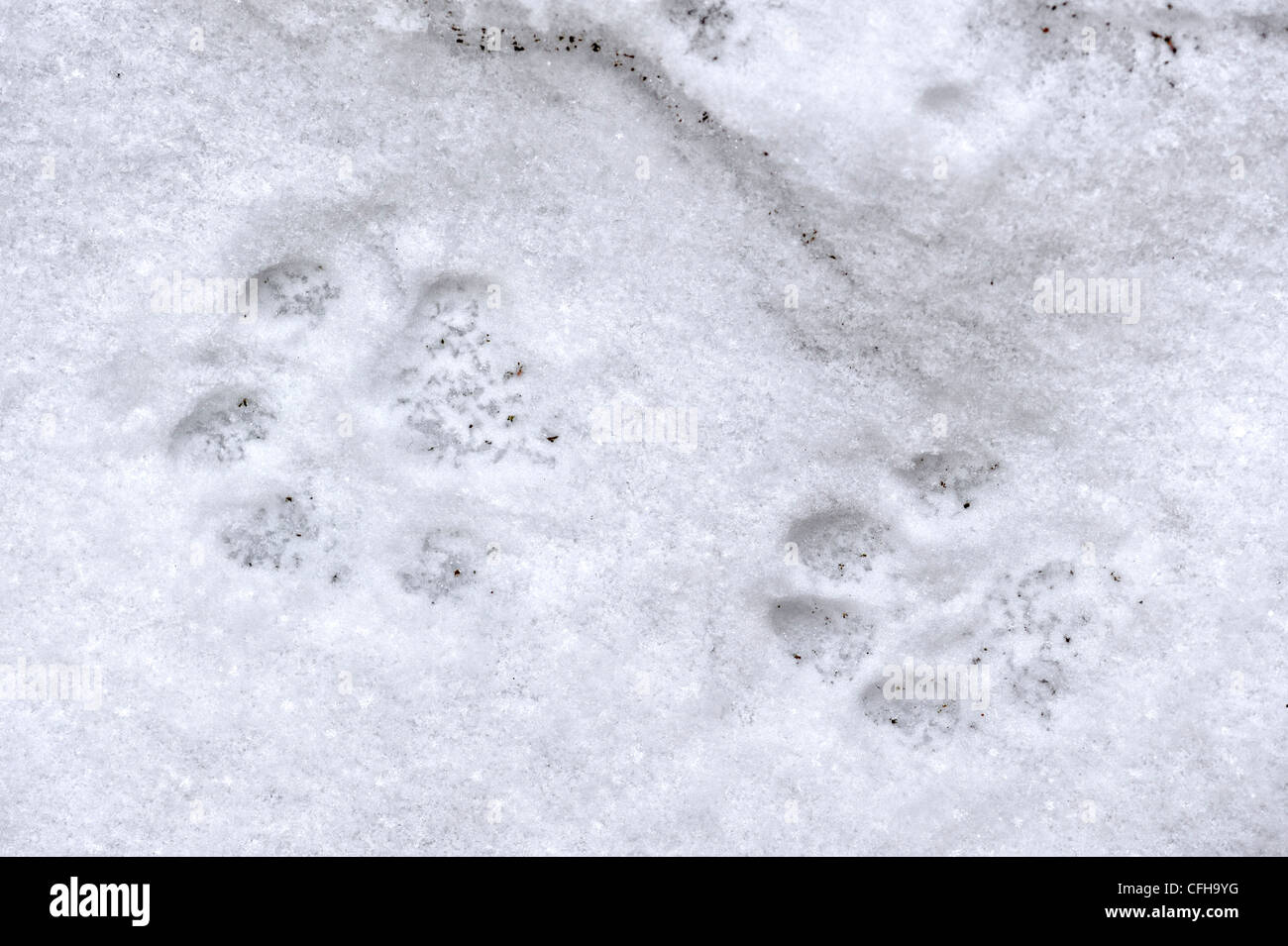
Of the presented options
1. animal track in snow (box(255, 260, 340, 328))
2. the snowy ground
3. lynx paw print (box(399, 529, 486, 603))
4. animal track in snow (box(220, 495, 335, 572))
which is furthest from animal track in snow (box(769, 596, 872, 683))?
animal track in snow (box(255, 260, 340, 328))

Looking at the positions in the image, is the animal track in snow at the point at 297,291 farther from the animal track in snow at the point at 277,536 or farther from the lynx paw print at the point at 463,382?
the animal track in snow at the point at 277,536

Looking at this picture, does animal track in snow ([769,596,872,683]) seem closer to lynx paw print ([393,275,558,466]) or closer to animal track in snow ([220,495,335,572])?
lynx paw print ([393,275,558,466])

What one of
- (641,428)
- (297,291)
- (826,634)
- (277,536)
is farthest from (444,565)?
(826,634)

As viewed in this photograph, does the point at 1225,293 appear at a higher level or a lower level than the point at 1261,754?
higher

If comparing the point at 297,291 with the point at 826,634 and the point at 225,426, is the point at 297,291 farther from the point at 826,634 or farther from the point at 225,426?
the point at 826,634

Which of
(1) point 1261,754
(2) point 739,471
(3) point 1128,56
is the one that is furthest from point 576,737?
(3) point 1128,56

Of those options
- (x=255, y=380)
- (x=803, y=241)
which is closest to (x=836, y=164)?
(x=803, y=241)

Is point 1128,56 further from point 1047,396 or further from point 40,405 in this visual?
point 40,405
